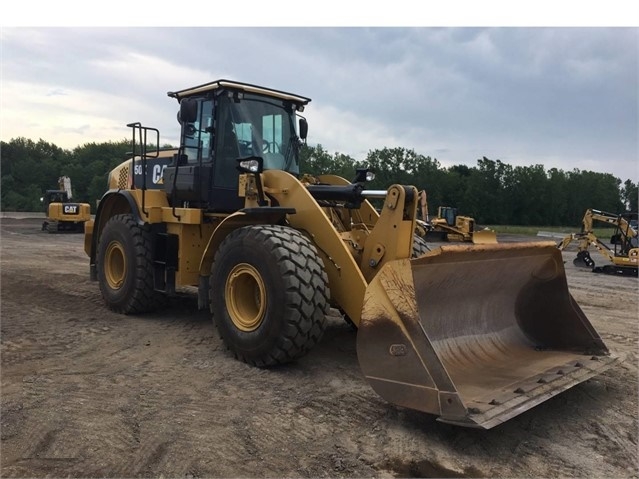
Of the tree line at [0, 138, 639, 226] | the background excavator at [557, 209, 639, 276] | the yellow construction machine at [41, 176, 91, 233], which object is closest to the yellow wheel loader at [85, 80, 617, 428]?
the background excavator at [557, 209, 639, 276]

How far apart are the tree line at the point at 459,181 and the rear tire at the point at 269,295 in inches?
1967

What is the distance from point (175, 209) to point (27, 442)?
3.44 metres

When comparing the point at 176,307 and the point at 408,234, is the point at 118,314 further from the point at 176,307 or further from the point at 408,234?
the point at 408,234

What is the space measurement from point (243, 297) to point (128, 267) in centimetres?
243

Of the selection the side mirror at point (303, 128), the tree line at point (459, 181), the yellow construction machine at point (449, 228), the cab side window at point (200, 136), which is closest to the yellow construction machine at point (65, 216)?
the yellow construction machine at point (449, 228)

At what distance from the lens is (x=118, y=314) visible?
23.9 ft

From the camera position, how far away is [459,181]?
2409 inches

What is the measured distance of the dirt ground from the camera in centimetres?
332

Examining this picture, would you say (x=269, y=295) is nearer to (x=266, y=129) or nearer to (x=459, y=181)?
(x=266, y=129)

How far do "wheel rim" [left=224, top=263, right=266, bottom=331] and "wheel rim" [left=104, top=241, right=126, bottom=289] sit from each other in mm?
2826

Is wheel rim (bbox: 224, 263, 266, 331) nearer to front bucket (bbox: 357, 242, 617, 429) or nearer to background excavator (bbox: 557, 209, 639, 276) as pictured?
front bucket (bbox: 357, 242, 617, 429)

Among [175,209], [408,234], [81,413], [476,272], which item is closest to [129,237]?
[175,209]

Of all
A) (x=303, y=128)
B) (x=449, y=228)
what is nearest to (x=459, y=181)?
(x=449, y=228)

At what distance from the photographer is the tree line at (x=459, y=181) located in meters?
58.3
